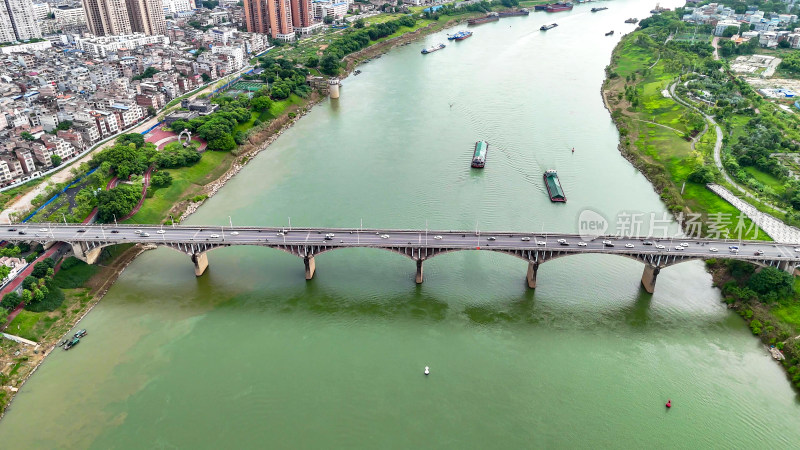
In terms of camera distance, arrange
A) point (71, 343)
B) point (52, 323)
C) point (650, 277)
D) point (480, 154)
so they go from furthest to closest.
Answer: point (480, 154) < point (650, 277) < point (52, 323) < point (71, 343)

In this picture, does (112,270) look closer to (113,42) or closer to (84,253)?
(84,253)

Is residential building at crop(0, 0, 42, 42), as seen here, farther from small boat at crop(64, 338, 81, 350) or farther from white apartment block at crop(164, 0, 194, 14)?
small boat at crop(64, 338, 81, 350)

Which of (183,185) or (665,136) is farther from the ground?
(665,136)

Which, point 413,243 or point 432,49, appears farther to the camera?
point 432,49

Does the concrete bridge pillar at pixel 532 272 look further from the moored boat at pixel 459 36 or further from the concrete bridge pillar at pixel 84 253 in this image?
the moored boat at pixel 459 36

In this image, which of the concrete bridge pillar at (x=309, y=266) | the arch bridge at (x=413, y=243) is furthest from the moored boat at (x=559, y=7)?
the concrete bridge pillar at (x=309, y=266)

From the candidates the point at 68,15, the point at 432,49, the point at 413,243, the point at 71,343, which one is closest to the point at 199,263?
the point at 71,343

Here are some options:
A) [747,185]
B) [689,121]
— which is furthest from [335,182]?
[689,121]

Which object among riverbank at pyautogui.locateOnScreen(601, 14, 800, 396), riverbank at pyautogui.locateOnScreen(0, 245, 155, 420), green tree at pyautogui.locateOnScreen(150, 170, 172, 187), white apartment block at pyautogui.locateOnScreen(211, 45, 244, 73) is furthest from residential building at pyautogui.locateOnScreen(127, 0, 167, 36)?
riverbank at pyautogui.locateOnScreen(601, 14, 800, 396)
